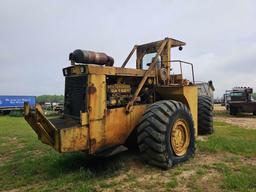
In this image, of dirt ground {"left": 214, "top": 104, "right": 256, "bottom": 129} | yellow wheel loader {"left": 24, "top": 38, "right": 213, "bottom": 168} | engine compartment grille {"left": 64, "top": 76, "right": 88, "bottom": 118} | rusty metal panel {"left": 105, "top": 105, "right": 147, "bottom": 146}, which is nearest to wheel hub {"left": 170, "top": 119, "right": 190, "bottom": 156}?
yellow wheel loader {"left": 24, "top": 38, "right": 213, "bottom": 168}

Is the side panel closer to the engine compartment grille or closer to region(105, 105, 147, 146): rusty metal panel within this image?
region(105, 105, 147, 146): rusty metal panel

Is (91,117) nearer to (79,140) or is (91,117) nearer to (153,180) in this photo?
(79,140)

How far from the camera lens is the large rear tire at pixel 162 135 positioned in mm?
5410

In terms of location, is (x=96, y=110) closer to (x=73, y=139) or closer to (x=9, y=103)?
(x=73, y=139)

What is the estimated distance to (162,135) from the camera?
17.8 feet

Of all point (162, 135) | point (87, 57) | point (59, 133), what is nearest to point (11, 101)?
point (87, 57)

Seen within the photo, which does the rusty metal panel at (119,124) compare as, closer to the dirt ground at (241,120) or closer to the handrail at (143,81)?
the handrail at (143,81)

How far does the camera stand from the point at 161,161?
5418 mm

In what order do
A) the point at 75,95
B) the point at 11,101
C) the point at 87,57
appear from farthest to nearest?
1. the point at 11,101
2. the point at 75,95
3. the point at 87,57

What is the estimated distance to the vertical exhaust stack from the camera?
547 cm

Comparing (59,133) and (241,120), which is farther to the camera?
(241,120)

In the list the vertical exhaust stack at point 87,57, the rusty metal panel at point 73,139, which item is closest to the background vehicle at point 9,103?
the vertical exhaust stack at point 87,57

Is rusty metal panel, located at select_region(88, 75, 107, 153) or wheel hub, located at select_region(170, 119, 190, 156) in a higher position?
rusty metal panel, located at select_region(88, 75, 107, 153)

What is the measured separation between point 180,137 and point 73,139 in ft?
8.39
